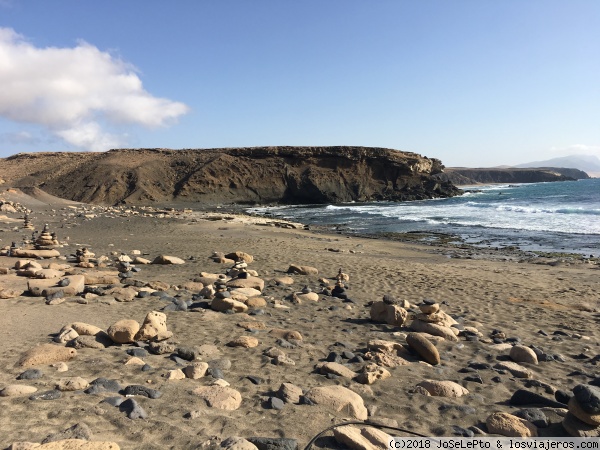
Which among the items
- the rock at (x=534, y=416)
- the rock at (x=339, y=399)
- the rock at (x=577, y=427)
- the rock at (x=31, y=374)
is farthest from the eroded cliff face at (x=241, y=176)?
the rock at (x=577, y=427)

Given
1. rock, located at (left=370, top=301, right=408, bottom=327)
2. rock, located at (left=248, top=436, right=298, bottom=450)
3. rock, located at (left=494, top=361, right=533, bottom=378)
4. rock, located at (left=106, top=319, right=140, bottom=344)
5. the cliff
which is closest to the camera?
rock, located at (left=248, top=436, right=298, bottom=450)

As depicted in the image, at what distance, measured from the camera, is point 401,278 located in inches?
429

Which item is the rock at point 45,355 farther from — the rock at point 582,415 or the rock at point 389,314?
the rock at point 582,415

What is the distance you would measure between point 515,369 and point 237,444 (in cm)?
354

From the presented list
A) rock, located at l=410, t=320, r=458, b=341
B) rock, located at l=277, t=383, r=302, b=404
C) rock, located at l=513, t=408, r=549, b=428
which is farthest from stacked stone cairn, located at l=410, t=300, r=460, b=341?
rock, located at l=277, t=383, r=302, b=404

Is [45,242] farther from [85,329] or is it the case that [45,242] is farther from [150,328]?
[150,328]

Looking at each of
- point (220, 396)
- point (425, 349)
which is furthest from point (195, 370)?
point (425, 349)

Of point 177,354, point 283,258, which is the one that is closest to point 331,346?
point 177,354

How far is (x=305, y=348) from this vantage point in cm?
548

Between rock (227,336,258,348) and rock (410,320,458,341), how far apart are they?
2556mm

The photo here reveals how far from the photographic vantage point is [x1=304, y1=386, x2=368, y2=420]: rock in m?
3.78

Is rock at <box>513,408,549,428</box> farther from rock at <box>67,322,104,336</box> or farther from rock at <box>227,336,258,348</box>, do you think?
rock at <box>67,322,104,336</box>

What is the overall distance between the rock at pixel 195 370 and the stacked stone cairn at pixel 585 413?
3316 millimetres

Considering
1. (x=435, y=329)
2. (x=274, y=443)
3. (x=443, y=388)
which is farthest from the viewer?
(x=435, y=329)
